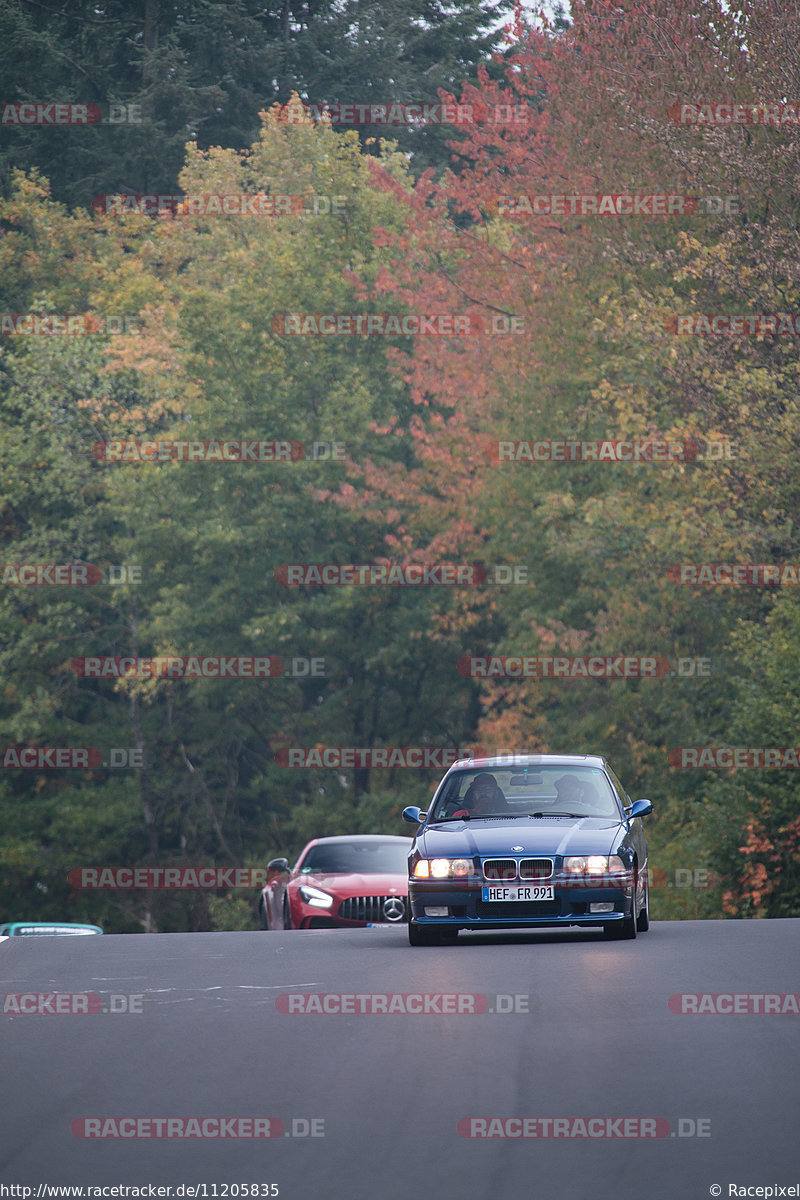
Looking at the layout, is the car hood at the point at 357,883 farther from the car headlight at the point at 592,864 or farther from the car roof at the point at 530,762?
the car headlight at the point at 592,864

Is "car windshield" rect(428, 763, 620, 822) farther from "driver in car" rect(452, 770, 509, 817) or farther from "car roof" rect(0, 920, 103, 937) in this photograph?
"car roof" rect(0, 920, 103, 937)

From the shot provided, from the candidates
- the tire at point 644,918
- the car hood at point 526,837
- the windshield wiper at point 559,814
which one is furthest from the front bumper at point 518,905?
the tire at point 644,918

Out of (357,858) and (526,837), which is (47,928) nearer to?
(357,858)

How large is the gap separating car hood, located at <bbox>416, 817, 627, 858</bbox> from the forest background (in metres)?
10.1

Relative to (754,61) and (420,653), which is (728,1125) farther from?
(420,653)

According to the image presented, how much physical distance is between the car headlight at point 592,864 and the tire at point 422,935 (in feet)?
4.32

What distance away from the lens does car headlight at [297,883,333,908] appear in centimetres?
2156

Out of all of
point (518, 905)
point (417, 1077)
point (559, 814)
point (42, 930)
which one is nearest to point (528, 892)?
point (518, 905)

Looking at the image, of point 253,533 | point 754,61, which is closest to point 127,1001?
point 754,61

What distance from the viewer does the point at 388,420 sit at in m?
47.9

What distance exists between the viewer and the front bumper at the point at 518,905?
15344 mm

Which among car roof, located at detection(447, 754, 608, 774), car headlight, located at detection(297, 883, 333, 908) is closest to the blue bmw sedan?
car roof, located at detection(447, 754, 608, 774)

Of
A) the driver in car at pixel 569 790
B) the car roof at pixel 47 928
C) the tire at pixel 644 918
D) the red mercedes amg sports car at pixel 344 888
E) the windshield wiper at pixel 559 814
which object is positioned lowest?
the car roof at pixel 47 928

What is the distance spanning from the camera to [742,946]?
15.3m
